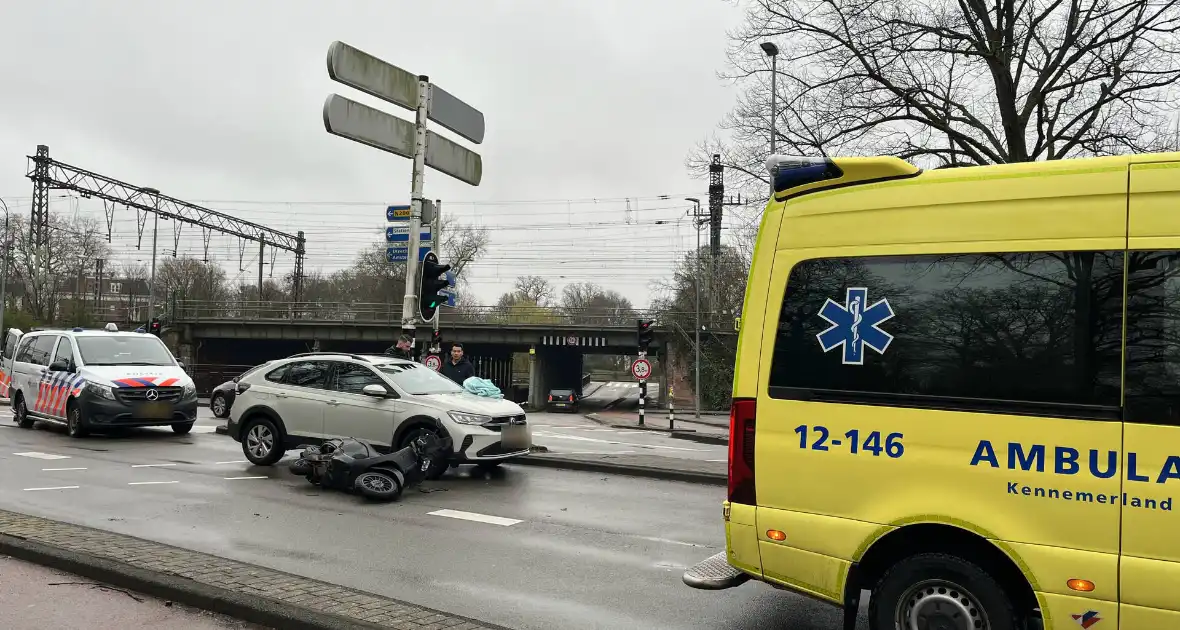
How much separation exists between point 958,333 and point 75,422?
14.8m

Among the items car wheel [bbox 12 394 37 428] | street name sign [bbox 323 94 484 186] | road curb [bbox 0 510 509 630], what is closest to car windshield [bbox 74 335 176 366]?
car wheel [bbox 12 394 37 428]

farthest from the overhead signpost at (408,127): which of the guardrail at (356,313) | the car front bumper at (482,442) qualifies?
the guardrail at (356,313)

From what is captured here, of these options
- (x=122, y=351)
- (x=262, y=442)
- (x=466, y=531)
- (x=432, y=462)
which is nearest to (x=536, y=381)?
(x=122, y=351)

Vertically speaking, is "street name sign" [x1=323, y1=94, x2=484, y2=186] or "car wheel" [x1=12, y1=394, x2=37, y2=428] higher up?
"street name sign" [x1=323, y1=94, x2=484, y2=186]

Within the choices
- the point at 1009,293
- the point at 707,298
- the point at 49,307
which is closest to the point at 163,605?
the point at 1009,293

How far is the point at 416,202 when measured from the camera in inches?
521

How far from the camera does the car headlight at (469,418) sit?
10133 millimetres

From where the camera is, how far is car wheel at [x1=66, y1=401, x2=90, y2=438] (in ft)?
46.6

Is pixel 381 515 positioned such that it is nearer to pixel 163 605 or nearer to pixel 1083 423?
pixel 163 605

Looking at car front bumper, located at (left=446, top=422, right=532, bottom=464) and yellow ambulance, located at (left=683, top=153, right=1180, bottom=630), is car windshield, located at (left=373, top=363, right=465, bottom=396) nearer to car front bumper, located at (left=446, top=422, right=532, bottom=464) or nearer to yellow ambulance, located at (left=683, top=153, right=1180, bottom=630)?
car front bumper, located at (left=446, top=422, right=532, bottom=464)

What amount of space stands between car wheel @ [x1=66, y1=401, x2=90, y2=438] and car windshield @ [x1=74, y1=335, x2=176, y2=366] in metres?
0.81

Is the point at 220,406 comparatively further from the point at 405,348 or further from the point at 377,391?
the point at 377,391

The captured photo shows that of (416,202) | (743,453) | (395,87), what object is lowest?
(743,453)

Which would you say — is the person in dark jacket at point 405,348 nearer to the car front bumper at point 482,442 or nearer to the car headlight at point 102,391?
the car front bumper at point 482,442
